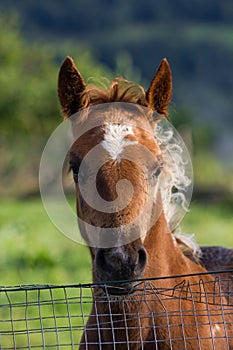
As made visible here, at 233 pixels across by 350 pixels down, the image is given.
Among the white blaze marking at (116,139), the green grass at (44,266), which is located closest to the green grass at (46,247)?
the green grass at (44,266)

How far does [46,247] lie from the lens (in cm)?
1330

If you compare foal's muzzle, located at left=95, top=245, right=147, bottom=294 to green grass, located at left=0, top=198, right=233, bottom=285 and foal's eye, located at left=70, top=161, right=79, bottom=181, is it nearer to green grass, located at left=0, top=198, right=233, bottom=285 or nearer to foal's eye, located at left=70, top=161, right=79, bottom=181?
foal's eye, located at left=70, top=161, right=79, bottom=181

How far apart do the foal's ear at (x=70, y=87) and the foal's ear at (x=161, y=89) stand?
0.43m

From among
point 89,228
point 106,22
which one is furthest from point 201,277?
point 106,22

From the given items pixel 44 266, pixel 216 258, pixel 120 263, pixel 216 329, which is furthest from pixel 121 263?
pixel 44 266

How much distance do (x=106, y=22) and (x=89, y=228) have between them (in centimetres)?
9064

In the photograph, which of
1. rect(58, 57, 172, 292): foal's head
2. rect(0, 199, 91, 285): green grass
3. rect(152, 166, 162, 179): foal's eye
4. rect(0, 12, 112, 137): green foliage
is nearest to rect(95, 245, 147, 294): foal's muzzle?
rect(58, 57, 172, 292): foal's head

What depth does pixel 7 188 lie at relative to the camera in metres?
28.9

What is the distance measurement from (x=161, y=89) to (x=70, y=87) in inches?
22.8

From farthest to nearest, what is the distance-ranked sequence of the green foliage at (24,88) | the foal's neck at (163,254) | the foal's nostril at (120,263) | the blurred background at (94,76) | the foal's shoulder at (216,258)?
the green foliage at (24,88)
the blurred background at (94,76)
the foal's shoulder at (216,258)
the foal's neck at (163,254)
the foal's nostril at (120,263)

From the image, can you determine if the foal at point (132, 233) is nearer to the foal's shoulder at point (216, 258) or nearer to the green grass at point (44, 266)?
the foal's shoulder at point (216, 258)

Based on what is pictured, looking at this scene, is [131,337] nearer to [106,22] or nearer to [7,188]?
[7,188]

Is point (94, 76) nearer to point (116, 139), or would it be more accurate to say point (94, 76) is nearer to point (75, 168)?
point (75, 168)

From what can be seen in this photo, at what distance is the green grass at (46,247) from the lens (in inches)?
431
